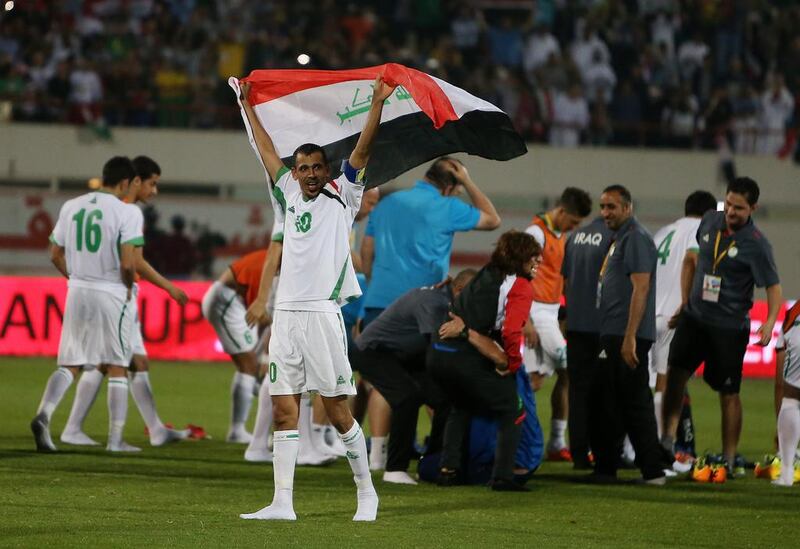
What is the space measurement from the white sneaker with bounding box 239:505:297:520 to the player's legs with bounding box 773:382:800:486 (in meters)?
3.86

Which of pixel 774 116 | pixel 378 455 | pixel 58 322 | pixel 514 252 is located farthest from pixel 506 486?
pixel 774 116

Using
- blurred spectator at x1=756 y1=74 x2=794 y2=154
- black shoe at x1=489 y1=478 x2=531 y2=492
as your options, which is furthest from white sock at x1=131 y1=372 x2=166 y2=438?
blurred spectator at x1=756 y1=74 x2=794 y2=154

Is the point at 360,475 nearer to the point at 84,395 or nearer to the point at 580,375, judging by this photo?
the point at 580,375

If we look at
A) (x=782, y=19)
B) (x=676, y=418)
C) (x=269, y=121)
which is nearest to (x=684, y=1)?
(x=782, y=19)

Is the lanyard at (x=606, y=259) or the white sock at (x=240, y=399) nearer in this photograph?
the lanyard at (x=606, y=259)

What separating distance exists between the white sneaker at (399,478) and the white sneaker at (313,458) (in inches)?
38.8

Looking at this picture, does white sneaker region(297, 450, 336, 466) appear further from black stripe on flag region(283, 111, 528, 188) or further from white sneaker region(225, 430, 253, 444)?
black stripe on flag region(283, 111, 528, 188)

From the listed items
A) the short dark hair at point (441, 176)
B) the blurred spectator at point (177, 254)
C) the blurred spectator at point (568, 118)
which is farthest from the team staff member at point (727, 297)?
the blurred spectator at point (568, 118)

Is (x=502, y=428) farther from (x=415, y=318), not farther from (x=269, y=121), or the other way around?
(x=269, y=121)

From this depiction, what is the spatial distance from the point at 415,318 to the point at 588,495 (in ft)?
5.46

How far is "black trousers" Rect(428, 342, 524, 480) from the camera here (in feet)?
30.6

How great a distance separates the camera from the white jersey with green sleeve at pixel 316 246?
302 inches

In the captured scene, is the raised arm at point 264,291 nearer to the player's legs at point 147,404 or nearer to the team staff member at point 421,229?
the team staff member at point 421,229

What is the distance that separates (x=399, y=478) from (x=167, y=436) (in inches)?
104
